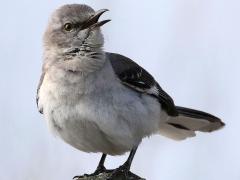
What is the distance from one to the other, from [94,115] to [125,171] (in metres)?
0.59

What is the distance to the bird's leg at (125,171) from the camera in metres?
7.31

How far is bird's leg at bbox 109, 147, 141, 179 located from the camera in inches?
288

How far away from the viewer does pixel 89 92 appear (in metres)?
7.34

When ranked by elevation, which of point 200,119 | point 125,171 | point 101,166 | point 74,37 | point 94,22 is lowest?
point 101,166

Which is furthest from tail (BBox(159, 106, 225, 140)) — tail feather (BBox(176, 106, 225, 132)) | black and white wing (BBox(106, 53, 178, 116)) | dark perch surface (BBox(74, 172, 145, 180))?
dark perch surface (BBox(74, 172, 145, 180))

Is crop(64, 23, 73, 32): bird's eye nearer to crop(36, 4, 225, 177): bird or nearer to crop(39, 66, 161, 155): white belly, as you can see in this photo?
crop(36, 4, 225, 177): bird

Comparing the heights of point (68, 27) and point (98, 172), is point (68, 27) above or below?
above

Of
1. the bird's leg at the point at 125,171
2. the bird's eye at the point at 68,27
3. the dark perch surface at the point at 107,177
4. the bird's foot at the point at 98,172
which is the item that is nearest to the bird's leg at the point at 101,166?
the bird's foot at the point at 98,172

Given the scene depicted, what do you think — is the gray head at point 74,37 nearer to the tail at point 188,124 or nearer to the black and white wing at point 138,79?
the black and white wing at point 138,79

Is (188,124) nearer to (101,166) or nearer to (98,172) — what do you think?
(101,166)

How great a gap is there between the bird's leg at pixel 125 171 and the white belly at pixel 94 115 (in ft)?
0.52

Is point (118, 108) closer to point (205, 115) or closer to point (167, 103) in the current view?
point (167, 103)

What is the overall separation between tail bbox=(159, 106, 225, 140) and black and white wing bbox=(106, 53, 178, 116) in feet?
1.14

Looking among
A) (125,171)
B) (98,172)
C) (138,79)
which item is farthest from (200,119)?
(125,171)
